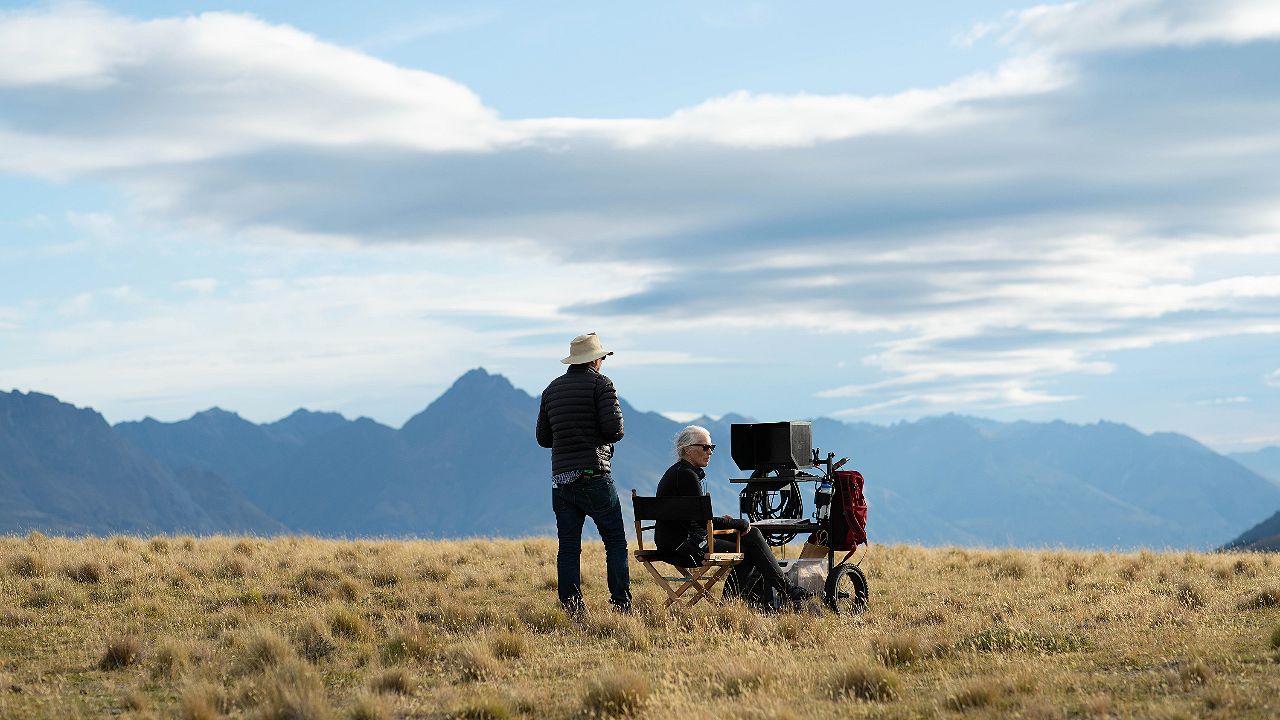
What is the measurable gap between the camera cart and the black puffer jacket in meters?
1.77

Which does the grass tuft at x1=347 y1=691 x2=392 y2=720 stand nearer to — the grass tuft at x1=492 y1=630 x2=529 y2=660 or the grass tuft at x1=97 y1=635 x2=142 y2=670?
the grass tuft at x1=492 y1=630 x2=529 y2=660

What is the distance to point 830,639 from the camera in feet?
32.8

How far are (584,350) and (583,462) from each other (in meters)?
1.08

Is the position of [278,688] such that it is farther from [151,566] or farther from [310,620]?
[151,566]

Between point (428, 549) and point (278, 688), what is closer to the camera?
point (278, 688)

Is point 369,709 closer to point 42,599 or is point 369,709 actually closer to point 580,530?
point 580,530

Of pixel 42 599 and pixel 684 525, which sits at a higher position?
pixel 684 525

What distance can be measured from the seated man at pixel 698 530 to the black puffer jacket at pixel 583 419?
0.65 m

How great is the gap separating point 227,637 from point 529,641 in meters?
2.73

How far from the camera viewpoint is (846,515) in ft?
39.8

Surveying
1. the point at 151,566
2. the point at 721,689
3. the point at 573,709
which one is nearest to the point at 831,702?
the point at 721,689

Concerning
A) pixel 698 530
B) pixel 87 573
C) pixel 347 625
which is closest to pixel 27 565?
pixel 87 573

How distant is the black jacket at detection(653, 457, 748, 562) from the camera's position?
11.3 meters

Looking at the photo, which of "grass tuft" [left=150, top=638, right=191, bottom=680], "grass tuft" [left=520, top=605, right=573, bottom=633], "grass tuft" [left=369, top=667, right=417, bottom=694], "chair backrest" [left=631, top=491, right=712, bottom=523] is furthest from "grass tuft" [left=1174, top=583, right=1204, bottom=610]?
"grass tuft" [left=150, top=638, right=191, bottom=680]
